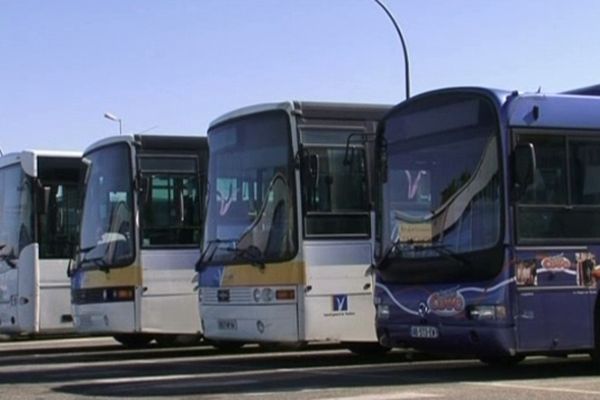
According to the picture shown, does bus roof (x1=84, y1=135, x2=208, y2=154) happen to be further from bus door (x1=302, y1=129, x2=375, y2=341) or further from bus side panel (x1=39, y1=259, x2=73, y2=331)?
bus door (x1=302, y1=129, x2=375, y2=341)

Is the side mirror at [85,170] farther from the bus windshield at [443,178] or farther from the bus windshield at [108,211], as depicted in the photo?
the bus windshield at [443,178]

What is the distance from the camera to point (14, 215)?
22656 millimetres

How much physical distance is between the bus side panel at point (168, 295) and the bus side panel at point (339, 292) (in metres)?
3.77

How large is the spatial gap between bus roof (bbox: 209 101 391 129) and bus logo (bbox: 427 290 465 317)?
3.59 meters

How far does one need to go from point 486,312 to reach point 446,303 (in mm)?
571

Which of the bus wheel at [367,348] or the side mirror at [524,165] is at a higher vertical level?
the side mirror at [524,165]

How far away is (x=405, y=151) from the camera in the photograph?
48.4ft

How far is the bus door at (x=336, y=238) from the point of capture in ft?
52.1

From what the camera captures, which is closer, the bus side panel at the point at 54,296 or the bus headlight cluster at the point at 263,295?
the bus headlight cluster at the point at 263,295

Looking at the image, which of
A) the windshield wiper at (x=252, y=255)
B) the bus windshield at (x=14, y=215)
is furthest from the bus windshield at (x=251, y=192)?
the bus windshield at (x=14, y=215)

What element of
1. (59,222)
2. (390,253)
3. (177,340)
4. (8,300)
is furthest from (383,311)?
(8,300)

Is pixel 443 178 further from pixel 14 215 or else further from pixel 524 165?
pixel 14 215

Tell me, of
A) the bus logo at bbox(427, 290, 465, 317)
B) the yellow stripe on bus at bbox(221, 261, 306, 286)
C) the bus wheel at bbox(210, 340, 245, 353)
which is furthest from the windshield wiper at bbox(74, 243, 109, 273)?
the bus logo at bbox(427, 290, 465, 317)

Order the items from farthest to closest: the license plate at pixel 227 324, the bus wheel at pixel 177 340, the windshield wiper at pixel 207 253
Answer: the bus wheel at pixel 177 340, the windshield wiper at pixel 207 253, the license plate at pixel 227 324
